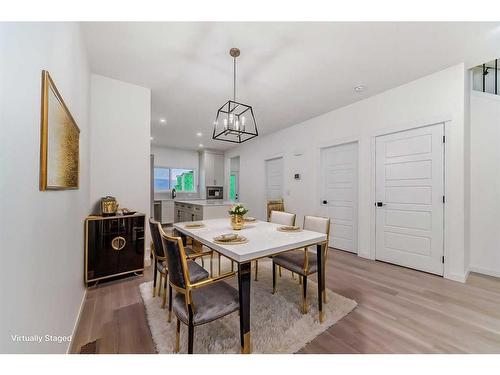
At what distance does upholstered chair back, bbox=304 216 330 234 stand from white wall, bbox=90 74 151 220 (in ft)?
7.75

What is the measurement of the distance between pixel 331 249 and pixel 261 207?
2.31m

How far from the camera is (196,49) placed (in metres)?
2.28

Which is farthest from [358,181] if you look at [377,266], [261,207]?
[261,207]

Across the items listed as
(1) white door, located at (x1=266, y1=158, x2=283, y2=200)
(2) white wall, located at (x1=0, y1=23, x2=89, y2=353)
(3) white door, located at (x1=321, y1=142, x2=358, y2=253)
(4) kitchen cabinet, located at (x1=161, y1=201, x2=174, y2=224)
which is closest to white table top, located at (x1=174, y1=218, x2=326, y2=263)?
(2) white wall, located at (x1=0, y1=23, x2=89, y2=353)

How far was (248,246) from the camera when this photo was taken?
5.20ft

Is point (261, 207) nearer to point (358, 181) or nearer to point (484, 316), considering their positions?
point (358, 181)

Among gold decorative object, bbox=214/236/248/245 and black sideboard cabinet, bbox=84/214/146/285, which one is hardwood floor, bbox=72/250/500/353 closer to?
black sideboard cabinet, bbox=84/214/146/285

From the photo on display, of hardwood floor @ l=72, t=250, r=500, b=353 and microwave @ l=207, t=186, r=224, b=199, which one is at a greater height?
microwave @ l=207, t=186, r=224, b=199

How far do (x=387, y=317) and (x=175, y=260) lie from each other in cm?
193

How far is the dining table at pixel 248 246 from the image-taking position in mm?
1396

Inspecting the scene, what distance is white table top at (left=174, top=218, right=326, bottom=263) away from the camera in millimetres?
1460

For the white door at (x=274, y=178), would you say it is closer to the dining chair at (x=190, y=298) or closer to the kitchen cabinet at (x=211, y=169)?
the kitchen cabinet at (x=211, y=169)

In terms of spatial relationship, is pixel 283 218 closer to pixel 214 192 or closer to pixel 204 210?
pixel 204 210
